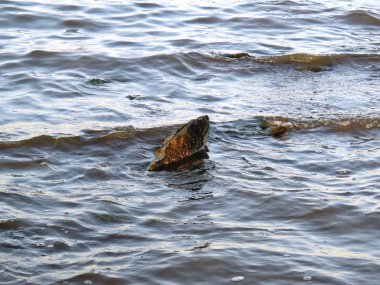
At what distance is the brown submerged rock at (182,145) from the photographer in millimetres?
6520

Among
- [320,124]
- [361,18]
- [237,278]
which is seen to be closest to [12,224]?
[237,278]

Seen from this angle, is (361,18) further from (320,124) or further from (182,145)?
(182,145)

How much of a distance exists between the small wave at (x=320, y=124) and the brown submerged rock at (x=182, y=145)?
0.87 meters

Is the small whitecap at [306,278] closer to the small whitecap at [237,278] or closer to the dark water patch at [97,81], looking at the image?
the small whitecap at [237,278]

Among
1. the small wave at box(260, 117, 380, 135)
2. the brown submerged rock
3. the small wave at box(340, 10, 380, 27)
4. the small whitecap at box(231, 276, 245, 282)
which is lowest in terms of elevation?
the small whitecap at box(231, 276, 245, 282)

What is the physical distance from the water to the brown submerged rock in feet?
0.40

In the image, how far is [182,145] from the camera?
21.8 feet

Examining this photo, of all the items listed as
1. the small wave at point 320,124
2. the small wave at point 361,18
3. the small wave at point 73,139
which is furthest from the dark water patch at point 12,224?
the small wave at point 361,18

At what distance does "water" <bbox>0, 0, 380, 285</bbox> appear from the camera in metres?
4.97

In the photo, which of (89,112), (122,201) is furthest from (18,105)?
(122,201)

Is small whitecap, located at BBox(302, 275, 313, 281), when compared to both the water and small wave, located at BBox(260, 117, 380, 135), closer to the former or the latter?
the water

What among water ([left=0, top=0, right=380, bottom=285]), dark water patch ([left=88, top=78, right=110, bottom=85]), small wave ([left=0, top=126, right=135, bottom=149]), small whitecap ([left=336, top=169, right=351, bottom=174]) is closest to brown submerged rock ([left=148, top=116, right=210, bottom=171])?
water ([left=0, top=0, right=380, bottom=285])

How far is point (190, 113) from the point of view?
7902 millimetres

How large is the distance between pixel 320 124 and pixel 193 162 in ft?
5.21
